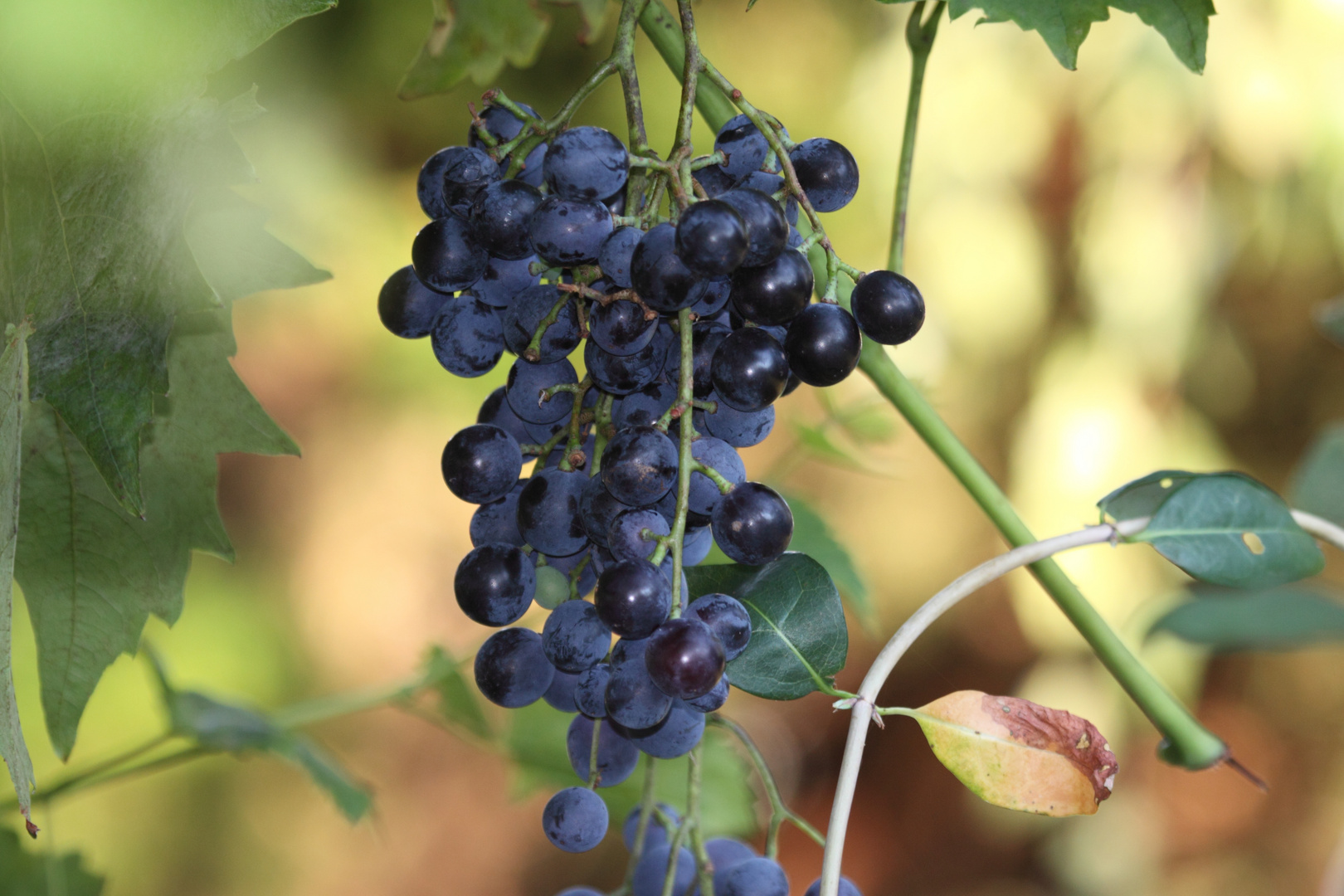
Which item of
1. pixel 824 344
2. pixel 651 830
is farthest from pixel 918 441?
pixel 824 344

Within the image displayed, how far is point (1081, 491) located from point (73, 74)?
1.11 meters

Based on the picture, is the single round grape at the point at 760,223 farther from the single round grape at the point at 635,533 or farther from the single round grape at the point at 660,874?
the single round grape at the point at 660,874

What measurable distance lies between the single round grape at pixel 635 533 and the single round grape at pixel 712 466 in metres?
0.02

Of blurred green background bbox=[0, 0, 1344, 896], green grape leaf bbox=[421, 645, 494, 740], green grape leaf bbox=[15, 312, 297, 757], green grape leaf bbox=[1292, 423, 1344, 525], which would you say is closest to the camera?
green grape leaf bbox=[15, 312, 297, 757]

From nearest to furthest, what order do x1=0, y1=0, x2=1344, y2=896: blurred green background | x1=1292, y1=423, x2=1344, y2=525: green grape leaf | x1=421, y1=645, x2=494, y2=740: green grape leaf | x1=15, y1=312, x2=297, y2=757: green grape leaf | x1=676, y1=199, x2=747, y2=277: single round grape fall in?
x1=676, y1=199, x2=747, y2=277: single round grape
x1=15, y1=312, x2=297, y2=757: green grape leaf
x1=1292, y1=423, x2=1344, y2=525: green grape leaf
x1=421, y1=645, x2=494, y2=740: green grape leaf
x1=0, y1=0, x2=1344, y2=896: blurred green background

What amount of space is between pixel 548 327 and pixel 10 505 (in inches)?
5.5

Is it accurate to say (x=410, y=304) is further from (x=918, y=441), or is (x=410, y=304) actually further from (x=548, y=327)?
(x=918, y=441)

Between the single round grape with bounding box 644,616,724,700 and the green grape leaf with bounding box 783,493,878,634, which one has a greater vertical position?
the single round grape with bounding box 644,616,724,700

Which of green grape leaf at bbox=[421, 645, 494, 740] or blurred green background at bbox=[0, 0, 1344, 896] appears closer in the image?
green grape leaf at bbox=[421, 645, 494, 740]

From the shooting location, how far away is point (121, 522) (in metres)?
0.33

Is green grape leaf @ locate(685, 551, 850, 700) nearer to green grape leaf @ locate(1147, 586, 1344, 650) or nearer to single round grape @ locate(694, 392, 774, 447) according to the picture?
single round grape @ locate(694, 392, 774, 447)

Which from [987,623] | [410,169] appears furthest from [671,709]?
[987,623]

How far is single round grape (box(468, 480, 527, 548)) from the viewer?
0.93 ft

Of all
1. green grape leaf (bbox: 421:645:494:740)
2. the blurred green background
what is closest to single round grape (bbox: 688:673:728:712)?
green grape leaf (bbox: 421:645:494:740)
